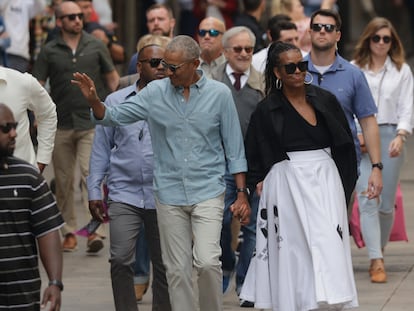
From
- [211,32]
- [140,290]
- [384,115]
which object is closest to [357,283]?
[384,115]

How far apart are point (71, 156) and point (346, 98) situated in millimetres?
3518

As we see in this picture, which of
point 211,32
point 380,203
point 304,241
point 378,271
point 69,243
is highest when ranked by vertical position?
point 211,32

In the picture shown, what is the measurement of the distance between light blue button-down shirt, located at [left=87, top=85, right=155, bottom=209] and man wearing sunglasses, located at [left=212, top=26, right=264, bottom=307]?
1137 mm

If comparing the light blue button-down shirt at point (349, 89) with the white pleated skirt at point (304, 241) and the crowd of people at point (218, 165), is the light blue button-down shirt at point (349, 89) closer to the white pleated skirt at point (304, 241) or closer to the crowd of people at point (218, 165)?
the crowd of people at point (218, 165)

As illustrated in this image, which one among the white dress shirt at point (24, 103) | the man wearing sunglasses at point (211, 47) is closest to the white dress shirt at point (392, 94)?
the man wearing sunglasses at point (211, 47)

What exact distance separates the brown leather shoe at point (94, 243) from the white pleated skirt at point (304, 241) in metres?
3.83

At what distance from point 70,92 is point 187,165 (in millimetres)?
4344

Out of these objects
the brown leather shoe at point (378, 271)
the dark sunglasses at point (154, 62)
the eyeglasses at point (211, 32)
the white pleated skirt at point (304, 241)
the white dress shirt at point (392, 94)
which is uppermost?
the dark sunglasses at point (154, 62)

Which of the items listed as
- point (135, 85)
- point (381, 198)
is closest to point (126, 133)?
point (135, 85)

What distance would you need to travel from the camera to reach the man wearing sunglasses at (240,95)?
413 inches

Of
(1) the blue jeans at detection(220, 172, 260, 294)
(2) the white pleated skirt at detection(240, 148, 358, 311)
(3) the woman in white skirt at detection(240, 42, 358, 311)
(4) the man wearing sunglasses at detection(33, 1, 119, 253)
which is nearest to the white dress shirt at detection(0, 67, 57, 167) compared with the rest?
(3) the woman in white skirt at detection(240, 42, 358, 311)

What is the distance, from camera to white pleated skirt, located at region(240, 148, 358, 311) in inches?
333

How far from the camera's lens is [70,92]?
1279cm

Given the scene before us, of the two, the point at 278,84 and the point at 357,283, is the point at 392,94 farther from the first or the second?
the point at 278,84
